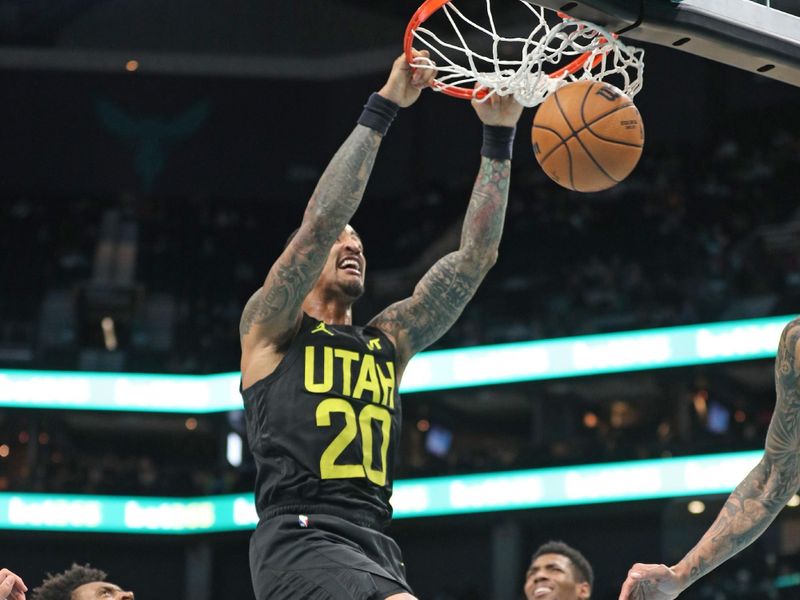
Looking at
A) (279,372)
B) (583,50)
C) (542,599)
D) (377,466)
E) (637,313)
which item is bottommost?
(542,599)

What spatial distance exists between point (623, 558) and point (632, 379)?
231 centimetres

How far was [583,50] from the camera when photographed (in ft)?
13.7

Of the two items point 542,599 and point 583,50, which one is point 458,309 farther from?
point 542,599

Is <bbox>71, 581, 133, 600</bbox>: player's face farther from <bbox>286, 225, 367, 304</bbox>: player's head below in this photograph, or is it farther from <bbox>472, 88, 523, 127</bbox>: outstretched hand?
<bbox>472, 88, 523, 127</bbox>: outstretched hand

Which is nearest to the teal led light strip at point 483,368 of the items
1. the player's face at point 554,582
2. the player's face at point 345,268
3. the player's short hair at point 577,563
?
the player's short hair at point 577,563

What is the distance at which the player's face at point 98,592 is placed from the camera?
188 inches

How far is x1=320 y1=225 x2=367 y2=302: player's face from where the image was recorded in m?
4.19

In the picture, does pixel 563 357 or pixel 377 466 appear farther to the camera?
pixel 563 357

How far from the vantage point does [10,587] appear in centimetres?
384

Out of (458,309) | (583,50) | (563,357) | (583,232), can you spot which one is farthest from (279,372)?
(583,232)

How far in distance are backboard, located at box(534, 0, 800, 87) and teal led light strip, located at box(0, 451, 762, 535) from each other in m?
9.25

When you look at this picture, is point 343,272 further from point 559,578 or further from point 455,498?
point 455,498

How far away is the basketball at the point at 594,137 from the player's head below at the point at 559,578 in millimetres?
2006

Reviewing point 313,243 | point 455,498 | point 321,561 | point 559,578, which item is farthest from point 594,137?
point 455,498
